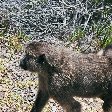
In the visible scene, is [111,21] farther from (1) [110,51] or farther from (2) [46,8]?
(1) [110,51]

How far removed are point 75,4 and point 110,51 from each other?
262cm

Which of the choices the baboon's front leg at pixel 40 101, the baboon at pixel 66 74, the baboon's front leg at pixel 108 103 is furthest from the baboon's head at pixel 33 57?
the baboon's front leg at pixel 108 103

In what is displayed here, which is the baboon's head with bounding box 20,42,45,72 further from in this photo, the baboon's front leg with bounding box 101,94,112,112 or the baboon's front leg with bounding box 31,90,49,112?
the baboon's front leg with bounding box 101,94,112,112

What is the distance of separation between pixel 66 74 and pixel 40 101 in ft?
1.97

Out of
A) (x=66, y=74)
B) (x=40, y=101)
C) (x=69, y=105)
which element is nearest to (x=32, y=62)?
(x=66, y=74)

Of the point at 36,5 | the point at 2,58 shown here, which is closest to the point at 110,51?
the point at 2,58

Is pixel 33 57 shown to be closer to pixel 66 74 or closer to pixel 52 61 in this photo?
pixel 52 61

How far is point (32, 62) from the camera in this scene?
634 centimetres

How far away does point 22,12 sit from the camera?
29.5 feet

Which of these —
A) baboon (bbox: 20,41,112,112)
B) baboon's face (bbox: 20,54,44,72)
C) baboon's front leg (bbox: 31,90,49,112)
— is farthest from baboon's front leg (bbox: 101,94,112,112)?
baboon's face (bbox: 20,54,44,72)

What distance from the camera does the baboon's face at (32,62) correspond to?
633cm

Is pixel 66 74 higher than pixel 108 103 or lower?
higher

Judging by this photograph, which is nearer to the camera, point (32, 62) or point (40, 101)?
point (32, 62)

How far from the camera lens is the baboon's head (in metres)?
6.32
